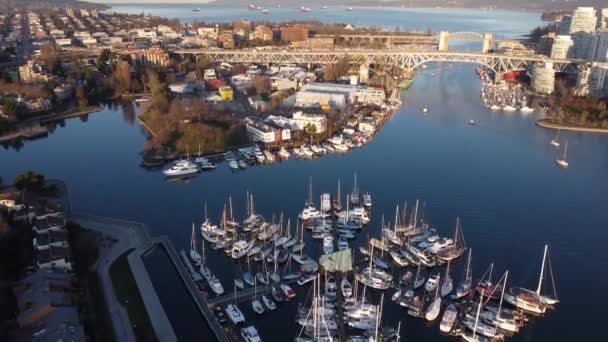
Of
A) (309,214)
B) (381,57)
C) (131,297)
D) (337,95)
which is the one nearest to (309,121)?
(337,95)

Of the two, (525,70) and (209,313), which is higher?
(525,70)

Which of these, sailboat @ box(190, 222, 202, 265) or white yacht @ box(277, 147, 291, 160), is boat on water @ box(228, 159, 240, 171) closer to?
white yacht @ box(277, 147, 291, 160)

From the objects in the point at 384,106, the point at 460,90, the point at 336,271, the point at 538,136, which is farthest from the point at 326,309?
the point at 460,90

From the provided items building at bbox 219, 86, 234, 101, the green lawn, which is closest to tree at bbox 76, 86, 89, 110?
building at bbox 219, 86, 234, 101

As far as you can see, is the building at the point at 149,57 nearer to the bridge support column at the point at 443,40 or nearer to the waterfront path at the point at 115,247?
the bridge support column at the point at 443,40

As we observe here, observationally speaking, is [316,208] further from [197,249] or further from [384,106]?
[384,106]

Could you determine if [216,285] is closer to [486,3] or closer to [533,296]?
[533,296]

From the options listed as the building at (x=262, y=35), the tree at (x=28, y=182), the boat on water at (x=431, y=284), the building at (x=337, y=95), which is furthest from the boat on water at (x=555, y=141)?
the building at (x=262, y=35)
